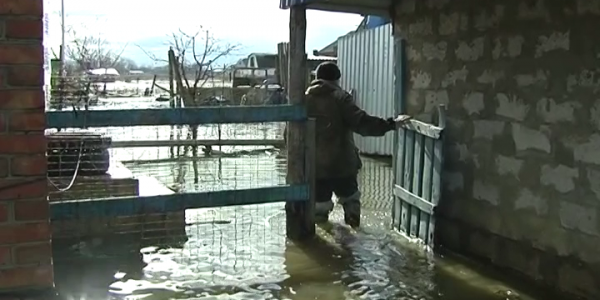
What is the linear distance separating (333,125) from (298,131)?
0.58 metres

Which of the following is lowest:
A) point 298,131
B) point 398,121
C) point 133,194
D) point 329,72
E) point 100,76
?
point 133,194

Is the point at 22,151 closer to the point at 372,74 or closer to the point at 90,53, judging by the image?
the point at 372,74

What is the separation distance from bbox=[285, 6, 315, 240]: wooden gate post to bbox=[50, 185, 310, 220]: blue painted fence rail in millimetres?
195

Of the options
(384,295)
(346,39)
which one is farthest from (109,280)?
(346,39)

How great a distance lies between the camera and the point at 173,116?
5.30m

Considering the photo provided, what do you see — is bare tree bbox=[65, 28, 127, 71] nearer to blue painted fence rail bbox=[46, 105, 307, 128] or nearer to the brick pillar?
blue painted fence rail bbox=[46, 105, 307, 128]

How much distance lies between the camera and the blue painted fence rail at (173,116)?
4855 millimetres

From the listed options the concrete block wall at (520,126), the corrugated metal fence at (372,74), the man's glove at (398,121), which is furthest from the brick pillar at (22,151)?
the corrugated metal fence at (372,74)

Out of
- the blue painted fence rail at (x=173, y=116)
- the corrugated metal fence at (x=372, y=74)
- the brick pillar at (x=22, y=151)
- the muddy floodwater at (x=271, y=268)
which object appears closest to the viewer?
the brick pillar at (x=22, y=151)

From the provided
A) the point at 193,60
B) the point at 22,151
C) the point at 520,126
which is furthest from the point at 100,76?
the point at 22,151

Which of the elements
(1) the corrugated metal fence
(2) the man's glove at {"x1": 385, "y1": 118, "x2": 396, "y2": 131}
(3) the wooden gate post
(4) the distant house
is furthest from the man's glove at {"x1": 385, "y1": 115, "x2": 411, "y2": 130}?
(4) the distant house

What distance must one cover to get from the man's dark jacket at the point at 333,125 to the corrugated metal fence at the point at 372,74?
17.5 feet

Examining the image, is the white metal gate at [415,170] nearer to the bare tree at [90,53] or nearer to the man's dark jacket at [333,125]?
the man's dark jacket at [333,125]

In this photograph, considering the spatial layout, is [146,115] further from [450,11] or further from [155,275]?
[450,11]
